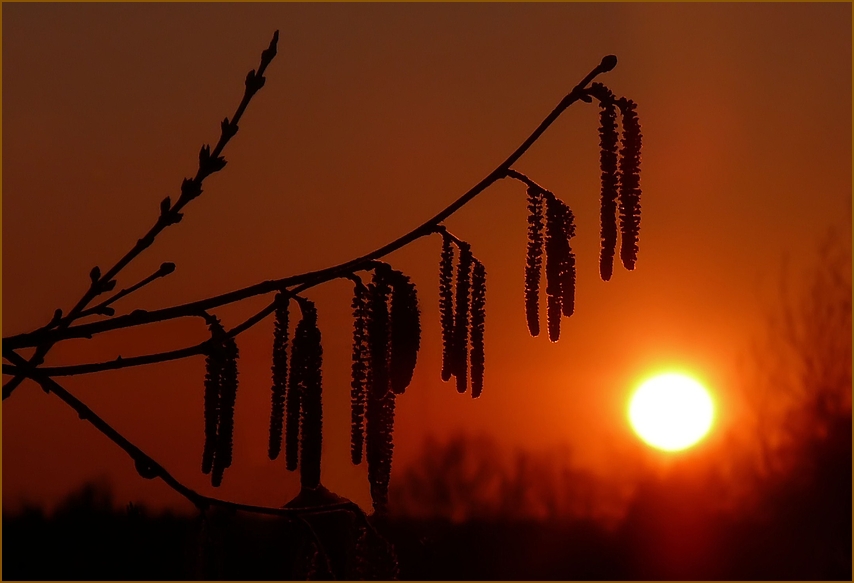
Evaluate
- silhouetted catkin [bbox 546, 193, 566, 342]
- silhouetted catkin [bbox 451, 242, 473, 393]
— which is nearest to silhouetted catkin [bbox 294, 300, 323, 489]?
silhouetted catkin [bbox 451, 242, 473, 393]

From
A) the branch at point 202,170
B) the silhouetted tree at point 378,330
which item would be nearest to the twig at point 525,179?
the silhouetted tree at point 378,330

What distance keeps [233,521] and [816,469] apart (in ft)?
45.2

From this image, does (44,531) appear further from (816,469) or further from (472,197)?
(816,469)

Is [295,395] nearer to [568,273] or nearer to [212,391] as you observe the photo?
[212,391]

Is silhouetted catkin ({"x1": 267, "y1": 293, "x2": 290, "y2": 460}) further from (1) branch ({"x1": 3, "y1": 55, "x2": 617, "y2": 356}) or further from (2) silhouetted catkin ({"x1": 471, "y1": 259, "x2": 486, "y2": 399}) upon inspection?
(2) silhouetted catkin ({"x1": 471, "y1": 259, "x2": 486, "y2": 399})

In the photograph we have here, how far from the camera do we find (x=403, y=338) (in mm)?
1491

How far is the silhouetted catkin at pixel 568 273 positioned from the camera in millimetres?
1577

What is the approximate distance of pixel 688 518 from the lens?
46.5ft

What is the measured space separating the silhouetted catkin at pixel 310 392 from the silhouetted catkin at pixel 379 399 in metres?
0.07

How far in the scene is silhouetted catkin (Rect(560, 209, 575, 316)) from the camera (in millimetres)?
1577

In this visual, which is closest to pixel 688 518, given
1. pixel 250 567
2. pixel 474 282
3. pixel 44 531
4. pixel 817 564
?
pixel 817 564

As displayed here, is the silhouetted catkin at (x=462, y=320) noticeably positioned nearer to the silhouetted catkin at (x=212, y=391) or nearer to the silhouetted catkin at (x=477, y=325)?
the silhouetted catkin at (x=477, y=325)

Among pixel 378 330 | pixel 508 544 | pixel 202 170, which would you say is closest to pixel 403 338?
pixel 378 330

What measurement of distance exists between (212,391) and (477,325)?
0.40 metres
